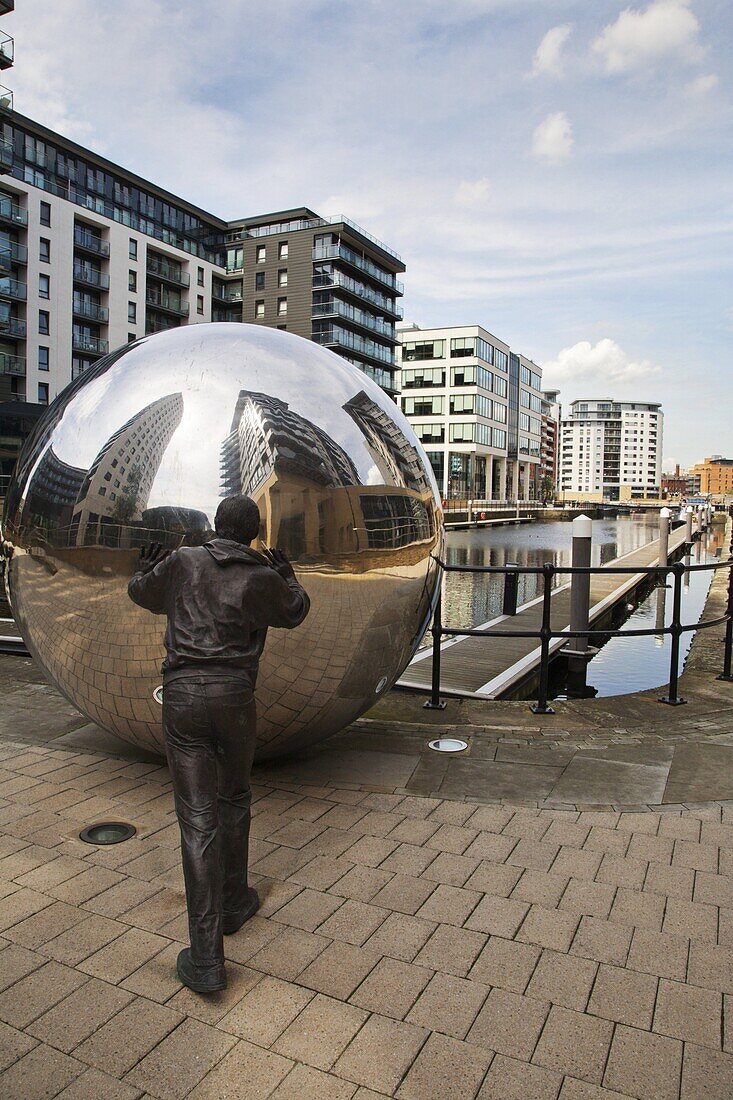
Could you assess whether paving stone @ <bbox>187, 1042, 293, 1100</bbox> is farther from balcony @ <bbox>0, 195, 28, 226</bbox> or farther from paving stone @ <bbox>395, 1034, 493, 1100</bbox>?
balcony @ <bbox>0, 195, 28, 226</bbox>

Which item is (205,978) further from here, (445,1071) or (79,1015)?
(445,1071)

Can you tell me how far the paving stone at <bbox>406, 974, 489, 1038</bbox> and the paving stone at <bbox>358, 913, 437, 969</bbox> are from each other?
20 centimetres

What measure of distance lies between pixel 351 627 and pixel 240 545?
1355mm

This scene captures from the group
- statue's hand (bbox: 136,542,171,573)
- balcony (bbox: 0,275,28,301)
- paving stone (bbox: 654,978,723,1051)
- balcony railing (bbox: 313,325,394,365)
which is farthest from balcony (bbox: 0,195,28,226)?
paving stone (bbox: 654,978,723,1051)

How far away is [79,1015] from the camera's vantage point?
2.75 m

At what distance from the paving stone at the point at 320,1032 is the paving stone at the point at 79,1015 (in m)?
0.64

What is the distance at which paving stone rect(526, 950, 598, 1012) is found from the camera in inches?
113

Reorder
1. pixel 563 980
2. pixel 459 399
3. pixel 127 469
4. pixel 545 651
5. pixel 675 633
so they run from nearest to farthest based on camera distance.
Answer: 1. pixel 563 980
2. pixel 127 469
3. pixel 545 651
4. pixel 675 633
5. pixel 459 399

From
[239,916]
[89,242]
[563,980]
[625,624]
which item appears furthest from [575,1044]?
[89,242]

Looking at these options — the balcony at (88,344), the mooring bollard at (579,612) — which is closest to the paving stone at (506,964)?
the mooring bollard at (579,612)

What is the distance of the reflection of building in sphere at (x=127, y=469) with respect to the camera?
3971 millimetres

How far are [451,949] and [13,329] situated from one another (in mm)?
58574

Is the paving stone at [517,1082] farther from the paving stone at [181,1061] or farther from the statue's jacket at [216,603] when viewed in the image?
the statue's jacket at [216,603]

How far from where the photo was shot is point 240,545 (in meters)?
3.25
